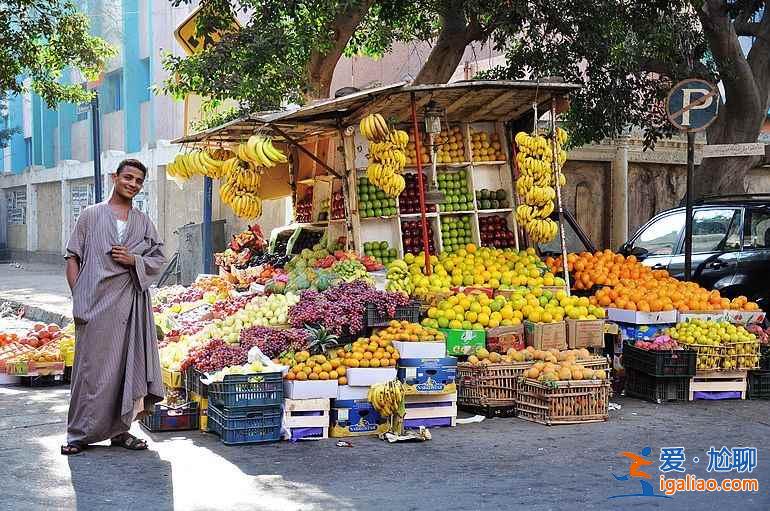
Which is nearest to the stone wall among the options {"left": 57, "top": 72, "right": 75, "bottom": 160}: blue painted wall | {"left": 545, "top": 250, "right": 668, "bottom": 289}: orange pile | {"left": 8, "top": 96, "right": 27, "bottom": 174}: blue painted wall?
{"left": 57, "top": 72, "right": 75, "bottom": 160}: blue painted wall

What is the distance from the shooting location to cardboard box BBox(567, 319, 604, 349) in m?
9.00

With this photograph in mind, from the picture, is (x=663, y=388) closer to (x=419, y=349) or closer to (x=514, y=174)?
(x=419, y=349)

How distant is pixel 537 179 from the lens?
1045cm

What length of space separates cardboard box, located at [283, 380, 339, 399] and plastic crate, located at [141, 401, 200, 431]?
814 mm

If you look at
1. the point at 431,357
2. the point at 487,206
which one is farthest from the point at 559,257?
the point at 431,357

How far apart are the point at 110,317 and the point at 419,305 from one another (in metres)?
2.92

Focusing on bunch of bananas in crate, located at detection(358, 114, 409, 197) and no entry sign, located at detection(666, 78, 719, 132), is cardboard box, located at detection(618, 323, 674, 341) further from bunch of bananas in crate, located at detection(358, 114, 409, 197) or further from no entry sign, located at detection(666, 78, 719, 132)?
bunch of bananas in crate, located at detection(358, 114, 409, 197)

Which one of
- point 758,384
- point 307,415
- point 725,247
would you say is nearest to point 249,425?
point 307,415

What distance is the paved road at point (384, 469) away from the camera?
5.68 metres

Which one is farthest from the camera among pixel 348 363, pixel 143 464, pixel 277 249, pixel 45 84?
pixel 45 84

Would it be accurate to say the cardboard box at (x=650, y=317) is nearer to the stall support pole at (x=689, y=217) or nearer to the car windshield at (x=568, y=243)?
the stall support pole at (x=689, y=217)

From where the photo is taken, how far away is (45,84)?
18344 millimetres

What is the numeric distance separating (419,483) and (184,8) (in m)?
20.8

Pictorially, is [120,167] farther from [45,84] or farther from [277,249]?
[45,84]
